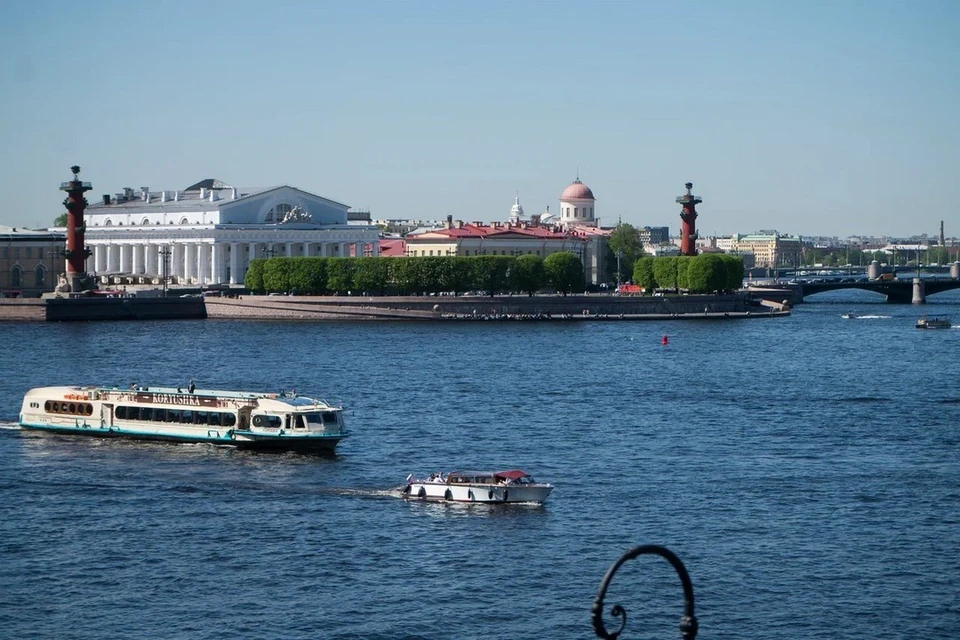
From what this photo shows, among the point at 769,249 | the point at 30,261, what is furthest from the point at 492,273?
the point at 769,249

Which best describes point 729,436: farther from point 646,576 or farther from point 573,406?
point 646,576

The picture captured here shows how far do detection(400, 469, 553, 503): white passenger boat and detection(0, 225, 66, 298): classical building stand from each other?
5445cm

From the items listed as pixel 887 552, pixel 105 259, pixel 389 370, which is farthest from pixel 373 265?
pixel 887 552

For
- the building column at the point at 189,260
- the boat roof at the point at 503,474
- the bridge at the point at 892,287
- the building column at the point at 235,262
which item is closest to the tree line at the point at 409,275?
the building column at the point at 235,262

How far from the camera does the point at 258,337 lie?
52.7 m

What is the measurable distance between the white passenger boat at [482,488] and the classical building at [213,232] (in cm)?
5320

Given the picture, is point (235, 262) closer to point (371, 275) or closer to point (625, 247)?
point (371, 275)

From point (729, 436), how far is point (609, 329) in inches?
1272

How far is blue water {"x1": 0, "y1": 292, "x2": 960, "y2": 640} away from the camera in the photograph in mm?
16219

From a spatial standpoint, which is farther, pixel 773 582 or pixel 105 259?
pixel 105 259

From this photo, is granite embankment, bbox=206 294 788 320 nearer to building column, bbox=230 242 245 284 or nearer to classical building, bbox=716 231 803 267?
building column, bbox=230 242 245 284

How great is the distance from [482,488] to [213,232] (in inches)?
2156

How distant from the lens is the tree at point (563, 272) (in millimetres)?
70438

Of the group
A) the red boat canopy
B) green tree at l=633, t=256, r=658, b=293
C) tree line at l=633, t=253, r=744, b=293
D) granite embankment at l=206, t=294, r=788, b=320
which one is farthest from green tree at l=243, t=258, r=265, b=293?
the red boat canopy
